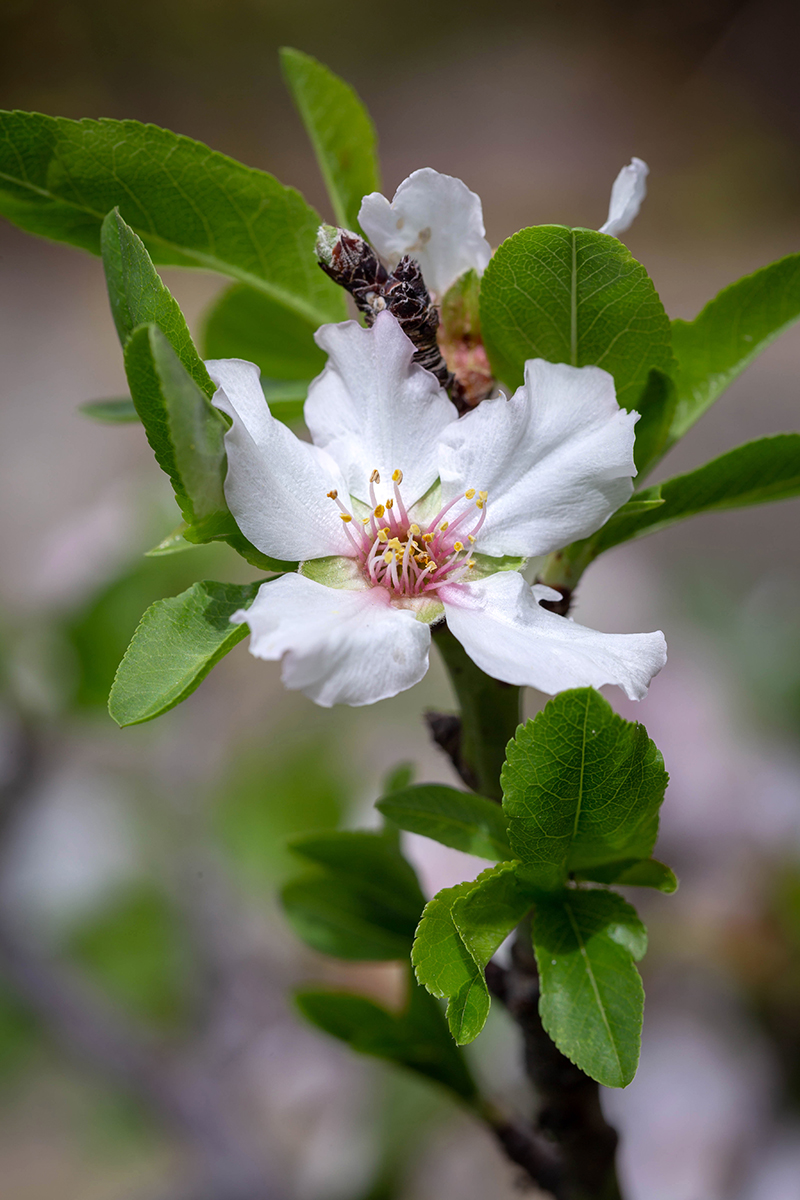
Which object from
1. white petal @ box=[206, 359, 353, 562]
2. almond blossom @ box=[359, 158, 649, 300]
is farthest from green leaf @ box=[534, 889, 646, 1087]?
almond blossom @ box=[359, 158, 649, 300]

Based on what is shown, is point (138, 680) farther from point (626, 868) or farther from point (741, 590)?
point (741, 590)

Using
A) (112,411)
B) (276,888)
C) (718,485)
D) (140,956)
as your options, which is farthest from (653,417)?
(140,956)

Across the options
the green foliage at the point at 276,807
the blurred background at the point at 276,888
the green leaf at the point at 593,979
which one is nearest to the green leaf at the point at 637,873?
the green leaf at the point at 593,979

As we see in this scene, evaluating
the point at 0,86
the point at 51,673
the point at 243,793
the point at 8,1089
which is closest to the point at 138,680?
the point at 51,673

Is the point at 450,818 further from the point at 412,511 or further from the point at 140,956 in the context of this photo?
the point at 140,956

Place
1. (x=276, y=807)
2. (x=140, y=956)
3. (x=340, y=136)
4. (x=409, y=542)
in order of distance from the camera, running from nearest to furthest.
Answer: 1. (x=409, y=542)
2. (x=340, y=136)
3. (x=276, y=807)
4. (x=140, y=956)

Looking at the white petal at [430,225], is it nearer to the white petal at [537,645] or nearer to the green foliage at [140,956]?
the white petal at [537,645]
